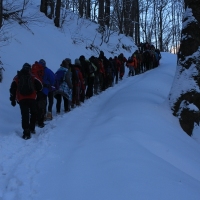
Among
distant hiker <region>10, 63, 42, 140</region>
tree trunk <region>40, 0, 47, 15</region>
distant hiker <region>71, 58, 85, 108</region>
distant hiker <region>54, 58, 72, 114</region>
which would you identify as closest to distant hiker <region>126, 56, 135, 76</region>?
tree trunk <region>40, 0, 47, 15</region>

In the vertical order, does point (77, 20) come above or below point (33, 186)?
above

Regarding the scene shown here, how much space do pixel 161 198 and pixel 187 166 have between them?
1810 millimetres

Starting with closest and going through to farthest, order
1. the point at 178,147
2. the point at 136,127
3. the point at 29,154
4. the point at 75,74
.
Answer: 1. the point at 29,154
2. the point at 178,147
3. the point at 136,127
4. the point at 75,74

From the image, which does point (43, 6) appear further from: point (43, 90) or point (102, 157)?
point (102, 157)

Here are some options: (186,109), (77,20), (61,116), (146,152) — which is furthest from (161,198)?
(77,20)

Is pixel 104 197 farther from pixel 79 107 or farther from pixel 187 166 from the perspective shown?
pixel 79 107

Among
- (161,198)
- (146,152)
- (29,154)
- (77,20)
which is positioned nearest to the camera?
(161,198)

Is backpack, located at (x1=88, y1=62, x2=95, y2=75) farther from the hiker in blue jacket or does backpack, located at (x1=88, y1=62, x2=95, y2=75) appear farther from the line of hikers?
the hiker in blue jacket

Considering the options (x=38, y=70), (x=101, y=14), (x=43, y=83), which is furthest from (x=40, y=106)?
(x=101, y=14)

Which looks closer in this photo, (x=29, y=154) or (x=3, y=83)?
(x=29, y=154)

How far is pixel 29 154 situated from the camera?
5.64m

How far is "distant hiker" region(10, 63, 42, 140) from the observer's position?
22.0ft

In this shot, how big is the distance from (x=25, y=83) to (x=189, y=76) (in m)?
4.35

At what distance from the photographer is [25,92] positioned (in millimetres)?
6727
